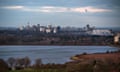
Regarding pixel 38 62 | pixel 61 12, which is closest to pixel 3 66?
pixel 38 62

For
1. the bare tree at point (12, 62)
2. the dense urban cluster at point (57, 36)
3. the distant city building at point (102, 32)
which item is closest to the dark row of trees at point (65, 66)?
the bare tree at point (12, 62)

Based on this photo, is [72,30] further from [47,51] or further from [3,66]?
[3,66]

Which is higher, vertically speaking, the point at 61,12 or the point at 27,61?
the point at 61,12

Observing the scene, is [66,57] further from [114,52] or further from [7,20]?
[7,20]

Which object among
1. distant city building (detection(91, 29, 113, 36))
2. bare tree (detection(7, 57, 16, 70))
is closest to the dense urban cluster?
distant city building (detection(91, 29, 113, 36))

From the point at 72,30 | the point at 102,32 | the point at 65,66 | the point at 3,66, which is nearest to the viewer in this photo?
the point at 3,66

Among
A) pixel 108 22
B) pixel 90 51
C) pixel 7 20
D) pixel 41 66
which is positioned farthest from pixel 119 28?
pixel 7 20
